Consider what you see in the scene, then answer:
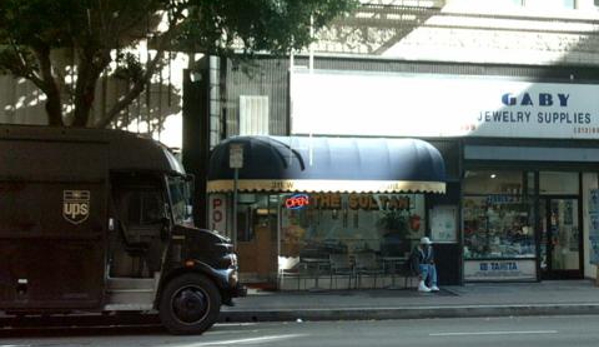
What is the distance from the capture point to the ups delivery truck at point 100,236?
1136 cm

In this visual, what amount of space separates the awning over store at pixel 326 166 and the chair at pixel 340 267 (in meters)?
2.07

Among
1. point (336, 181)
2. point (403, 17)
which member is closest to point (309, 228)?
point (336, 181)

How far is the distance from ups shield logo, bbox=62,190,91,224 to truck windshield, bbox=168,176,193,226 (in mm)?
1354

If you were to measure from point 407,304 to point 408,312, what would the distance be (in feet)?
1.89

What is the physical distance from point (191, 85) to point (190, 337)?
8.43 meters

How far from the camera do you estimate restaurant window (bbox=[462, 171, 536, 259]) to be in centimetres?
1925

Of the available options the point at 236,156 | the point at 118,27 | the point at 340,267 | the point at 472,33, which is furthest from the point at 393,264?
the point at 118,27

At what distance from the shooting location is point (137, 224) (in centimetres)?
1206

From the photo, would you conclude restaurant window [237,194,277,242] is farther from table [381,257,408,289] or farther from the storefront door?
the storefront door

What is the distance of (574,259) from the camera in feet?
65.3

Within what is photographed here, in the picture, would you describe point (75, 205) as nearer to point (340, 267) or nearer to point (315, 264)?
point (315, 264)

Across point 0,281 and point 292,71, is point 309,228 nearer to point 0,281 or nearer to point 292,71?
point 292,71

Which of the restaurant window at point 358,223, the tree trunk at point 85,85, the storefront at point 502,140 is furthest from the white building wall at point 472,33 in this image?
the tree trunk at point 85,85

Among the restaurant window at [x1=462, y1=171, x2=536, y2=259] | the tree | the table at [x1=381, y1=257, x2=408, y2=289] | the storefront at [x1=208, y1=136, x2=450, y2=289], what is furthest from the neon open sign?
the restaurant window at [x1=462, y1=171, x2=536, y2=259]
